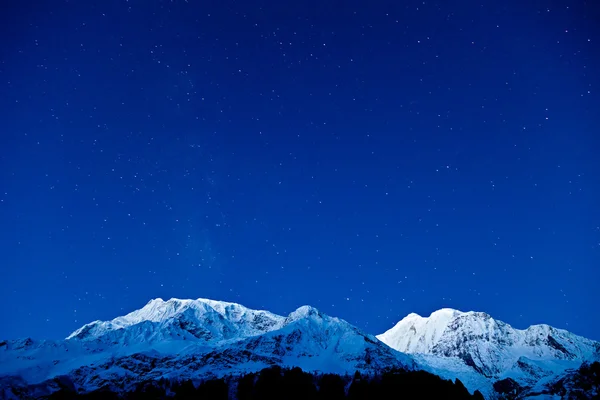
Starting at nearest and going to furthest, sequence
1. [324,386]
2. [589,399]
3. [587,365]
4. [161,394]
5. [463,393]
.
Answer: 1. [589,399]
2. [587,365]
3. [463,393]
4. [324,386]
5. [161,394]

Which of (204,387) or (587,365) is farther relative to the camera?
(204,387)

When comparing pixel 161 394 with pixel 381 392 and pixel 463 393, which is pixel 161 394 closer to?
pixel 381 392

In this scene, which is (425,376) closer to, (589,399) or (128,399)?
(589,399)

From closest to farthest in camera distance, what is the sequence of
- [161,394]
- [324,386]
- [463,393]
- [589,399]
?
[589,399] → [463,393] → [324,386] → [161,394]

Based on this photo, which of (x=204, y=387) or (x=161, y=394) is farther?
(x=161, y=394)

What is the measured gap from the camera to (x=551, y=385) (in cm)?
16112

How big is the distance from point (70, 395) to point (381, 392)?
12917 cm

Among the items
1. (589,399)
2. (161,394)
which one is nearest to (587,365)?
(589,399)

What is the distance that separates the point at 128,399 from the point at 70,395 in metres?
30.6

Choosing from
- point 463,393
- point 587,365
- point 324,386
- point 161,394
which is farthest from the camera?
point 161,394

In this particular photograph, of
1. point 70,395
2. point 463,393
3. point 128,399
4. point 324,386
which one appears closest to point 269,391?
point 324,386

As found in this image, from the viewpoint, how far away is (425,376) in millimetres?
168625

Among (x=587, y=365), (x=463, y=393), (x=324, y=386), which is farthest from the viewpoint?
(x=324, y=386)

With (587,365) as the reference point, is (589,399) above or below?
below
